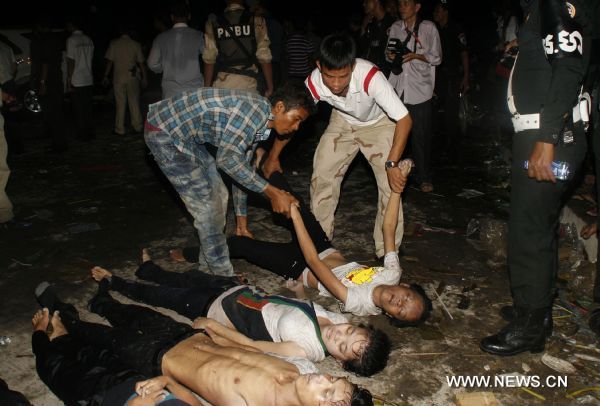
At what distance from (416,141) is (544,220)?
3103 millimetres

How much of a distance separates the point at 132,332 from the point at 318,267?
132 cm

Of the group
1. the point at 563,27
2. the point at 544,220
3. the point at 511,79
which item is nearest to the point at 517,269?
the point at 544,220

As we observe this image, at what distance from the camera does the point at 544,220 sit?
315cm

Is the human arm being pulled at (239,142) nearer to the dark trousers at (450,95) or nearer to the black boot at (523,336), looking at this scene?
the black boot at (523,336)

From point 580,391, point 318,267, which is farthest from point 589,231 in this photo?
point 318,267

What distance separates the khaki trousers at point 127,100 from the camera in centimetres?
946

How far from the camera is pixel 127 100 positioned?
9.91 metres

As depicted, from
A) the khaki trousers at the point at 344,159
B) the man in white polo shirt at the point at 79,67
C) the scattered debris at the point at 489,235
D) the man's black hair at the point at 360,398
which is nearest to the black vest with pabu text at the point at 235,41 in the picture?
the khaki trousers at the point at 344,159

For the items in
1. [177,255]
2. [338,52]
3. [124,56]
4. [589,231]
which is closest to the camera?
[338,52]

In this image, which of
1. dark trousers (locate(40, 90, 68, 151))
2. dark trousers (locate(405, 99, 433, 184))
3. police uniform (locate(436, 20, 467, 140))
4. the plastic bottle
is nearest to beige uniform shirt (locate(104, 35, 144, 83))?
dark trousers (locate(40, 90, 68, 151))

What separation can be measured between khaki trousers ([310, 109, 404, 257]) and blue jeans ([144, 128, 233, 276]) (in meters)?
0.90

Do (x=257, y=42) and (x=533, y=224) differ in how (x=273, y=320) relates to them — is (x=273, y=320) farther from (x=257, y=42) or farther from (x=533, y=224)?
(x=257, y=42)

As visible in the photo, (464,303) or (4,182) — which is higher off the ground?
(4,182)

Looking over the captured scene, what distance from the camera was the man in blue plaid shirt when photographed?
3.55 m
